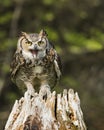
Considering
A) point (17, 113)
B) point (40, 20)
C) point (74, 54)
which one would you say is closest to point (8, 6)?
point (40, 20)

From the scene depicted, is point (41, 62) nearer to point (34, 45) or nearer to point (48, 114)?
point (34, 45)

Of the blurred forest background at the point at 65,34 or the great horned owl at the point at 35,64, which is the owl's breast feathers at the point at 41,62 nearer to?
the great horned owl at the point at 35,64

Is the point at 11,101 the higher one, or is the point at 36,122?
the point at 11,101

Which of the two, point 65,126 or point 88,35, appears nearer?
point 65,126

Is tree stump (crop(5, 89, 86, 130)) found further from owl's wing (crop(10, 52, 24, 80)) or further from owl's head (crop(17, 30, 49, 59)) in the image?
owl's wing (crop(10, 52, 24, 80))

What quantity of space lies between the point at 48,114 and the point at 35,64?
844 mm

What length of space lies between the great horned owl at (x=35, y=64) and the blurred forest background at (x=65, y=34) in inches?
191

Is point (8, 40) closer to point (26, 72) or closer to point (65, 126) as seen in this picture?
point (26, 72)

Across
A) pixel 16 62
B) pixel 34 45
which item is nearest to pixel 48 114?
pixel 34 45

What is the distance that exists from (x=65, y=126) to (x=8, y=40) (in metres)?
6.54

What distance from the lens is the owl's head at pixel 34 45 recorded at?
589cm

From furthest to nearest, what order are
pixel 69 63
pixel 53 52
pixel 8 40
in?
pixel 69 63, pixel 8 40, pixel 53 52

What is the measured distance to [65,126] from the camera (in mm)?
5406

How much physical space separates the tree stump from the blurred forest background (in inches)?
229
